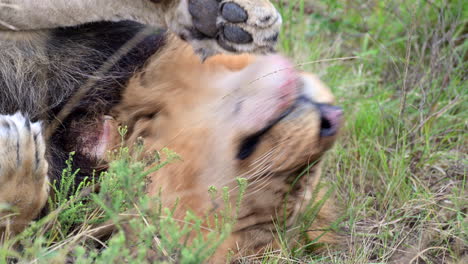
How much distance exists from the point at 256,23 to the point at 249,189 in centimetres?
54

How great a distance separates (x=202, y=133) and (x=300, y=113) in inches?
13.3

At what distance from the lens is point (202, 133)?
2240 mm

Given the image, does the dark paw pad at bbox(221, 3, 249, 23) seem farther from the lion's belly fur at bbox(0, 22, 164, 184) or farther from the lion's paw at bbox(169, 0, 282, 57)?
the lion's belly fur at bbox(0, 22, 164, 184)

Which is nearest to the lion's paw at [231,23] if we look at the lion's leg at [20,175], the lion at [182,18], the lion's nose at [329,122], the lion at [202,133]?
the lion at [182,18]

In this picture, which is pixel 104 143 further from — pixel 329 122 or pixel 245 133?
pixel 329 122

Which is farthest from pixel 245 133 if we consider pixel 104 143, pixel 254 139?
pixel 104 143

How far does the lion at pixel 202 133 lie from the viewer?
6.91 feet

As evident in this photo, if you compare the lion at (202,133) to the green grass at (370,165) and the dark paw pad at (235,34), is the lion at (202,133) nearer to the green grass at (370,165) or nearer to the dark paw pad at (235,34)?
the green grass at (370,165)

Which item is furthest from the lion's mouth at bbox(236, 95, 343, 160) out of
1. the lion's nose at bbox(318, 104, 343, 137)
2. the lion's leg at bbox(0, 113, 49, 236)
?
the lion's leg at bbox(0, 113, 49, 236)

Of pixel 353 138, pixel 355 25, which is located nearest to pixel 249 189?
pixel 353 138

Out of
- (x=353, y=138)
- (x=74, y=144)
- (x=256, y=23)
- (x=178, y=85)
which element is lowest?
(x=353, y=138)

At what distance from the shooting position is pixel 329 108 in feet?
7.18

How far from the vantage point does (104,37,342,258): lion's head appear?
7.04ft

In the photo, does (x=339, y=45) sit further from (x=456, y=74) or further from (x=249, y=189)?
(x=249, y=189)
